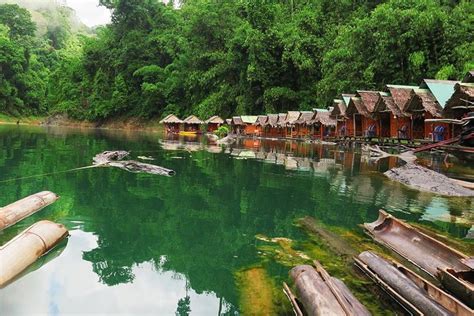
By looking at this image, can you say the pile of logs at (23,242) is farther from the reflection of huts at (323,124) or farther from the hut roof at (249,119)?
the hut roof at (249,119)

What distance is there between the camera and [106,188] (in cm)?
1462

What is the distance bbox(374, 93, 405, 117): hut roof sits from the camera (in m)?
30.7

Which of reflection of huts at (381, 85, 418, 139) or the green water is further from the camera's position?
reflection of huts at (381, 85, 418, 139)

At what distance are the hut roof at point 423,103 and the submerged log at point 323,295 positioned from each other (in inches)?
931

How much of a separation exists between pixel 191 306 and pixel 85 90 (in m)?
84.7

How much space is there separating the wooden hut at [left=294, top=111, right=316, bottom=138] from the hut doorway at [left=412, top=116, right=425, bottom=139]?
14.0 m

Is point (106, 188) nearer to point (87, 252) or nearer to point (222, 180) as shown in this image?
point (222, 180)

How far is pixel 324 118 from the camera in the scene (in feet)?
141

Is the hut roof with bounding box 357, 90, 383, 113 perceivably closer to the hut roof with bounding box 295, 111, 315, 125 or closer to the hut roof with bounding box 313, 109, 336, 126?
the hut roof with bounding box 313, 109, 336, 126

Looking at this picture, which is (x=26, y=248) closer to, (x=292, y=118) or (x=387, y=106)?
(x=387, y=106)

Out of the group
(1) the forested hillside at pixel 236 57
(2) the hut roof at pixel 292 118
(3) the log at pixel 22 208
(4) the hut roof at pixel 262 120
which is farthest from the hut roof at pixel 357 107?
(3) the log at pixel 22 208

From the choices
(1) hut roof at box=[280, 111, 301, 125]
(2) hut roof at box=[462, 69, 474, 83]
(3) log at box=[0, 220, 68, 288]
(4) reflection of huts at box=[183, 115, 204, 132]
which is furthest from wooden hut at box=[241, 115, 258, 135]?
(3) log at box=[0, 220, 68, 288]

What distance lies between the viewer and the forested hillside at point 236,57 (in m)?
37.9

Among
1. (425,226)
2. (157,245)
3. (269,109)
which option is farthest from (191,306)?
(269,109)
